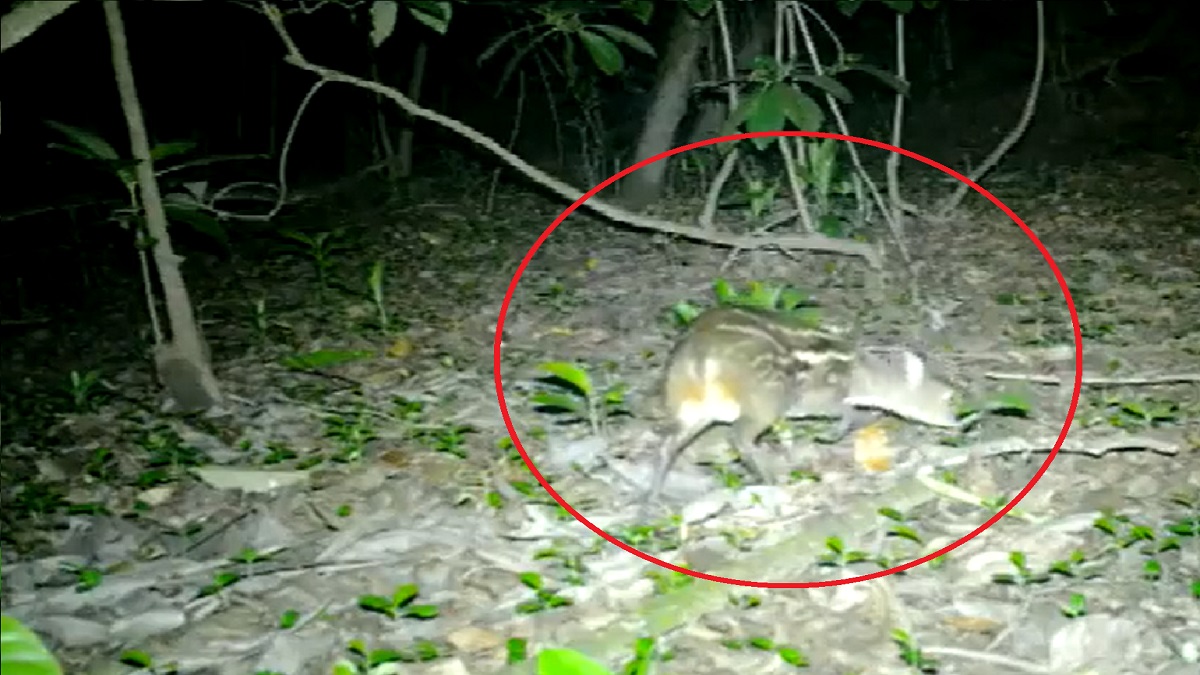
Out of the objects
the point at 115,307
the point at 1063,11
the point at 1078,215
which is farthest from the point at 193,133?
→ the point at 1063,11

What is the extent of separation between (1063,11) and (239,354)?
8350 mm

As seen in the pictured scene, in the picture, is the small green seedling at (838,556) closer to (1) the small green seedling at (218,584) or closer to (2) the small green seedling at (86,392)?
(1) the small green seedling at (218,584)

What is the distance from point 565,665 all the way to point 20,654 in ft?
3.49

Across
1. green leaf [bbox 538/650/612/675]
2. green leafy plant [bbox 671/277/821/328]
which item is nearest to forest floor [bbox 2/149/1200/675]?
green leafy plant [bbox 671/277/821/328]

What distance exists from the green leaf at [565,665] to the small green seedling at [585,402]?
2099 mm

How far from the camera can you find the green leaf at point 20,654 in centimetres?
214

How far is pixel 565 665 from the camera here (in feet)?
8.26

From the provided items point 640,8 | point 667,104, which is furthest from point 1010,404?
point 667,104

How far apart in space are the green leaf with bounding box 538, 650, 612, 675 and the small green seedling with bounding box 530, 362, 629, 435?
82.6 inches

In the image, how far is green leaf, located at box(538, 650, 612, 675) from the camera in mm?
2494

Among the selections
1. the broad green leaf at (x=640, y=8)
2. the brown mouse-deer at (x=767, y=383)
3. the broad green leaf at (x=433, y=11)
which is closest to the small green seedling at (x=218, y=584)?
the brown mouse-deer at (x=767, y=383)

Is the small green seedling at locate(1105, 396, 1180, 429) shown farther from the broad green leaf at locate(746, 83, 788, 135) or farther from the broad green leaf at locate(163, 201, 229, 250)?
the broad green leaf at locate(163, 201, 229, 250)

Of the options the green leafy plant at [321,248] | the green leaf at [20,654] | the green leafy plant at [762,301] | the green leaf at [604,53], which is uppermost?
the green leaf at [604,53]

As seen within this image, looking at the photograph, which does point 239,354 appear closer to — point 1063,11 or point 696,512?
point 696,512
